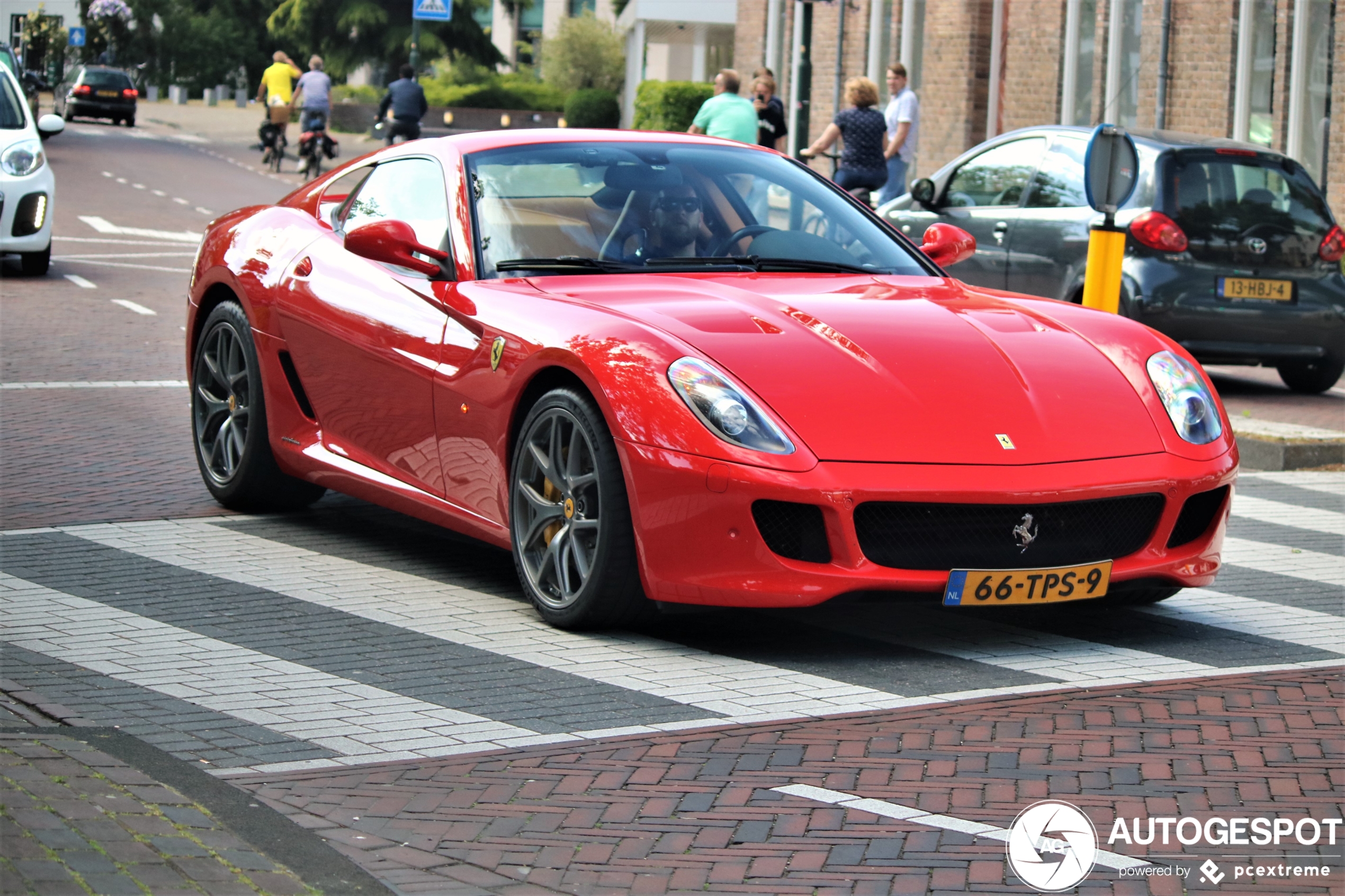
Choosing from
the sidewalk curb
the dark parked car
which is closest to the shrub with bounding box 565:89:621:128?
the dark parked car

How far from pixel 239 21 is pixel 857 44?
214ft

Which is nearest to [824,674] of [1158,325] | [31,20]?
[1158,325]

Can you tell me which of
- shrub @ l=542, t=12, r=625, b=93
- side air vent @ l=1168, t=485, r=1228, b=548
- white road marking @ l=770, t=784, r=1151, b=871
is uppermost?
shrub @ l=542, t=12, r=625, b=93

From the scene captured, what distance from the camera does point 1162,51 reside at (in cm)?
2314

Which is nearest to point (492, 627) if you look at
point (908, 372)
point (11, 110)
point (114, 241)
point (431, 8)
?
point (908, 372)

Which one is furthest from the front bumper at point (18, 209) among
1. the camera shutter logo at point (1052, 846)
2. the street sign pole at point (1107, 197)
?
the camera shutter logo at point (1052, 846)

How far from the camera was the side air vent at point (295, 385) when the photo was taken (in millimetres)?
7270

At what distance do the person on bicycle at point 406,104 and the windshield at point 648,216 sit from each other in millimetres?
24005

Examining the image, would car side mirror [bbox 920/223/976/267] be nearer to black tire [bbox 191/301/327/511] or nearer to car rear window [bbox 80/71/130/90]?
black tire [bbox 191/301/327/511]

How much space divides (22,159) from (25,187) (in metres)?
0.33

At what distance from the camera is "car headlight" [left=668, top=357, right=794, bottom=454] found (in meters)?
5.36

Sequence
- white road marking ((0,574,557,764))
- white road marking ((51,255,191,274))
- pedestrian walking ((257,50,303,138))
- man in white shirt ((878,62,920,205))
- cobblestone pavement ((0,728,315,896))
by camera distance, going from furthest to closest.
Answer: pedestrian walking ((257,50,303,138))
man in white shirt ((878,62,920,205))
white road marking ((51,255,191,274))
white road marking ((0,574,557,764))
cobblestone pavement ((0,728,315,896))

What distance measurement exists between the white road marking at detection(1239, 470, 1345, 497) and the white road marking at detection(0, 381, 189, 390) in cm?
586

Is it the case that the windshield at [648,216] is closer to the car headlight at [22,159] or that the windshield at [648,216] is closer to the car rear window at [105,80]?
the car headlight at [22,159]
